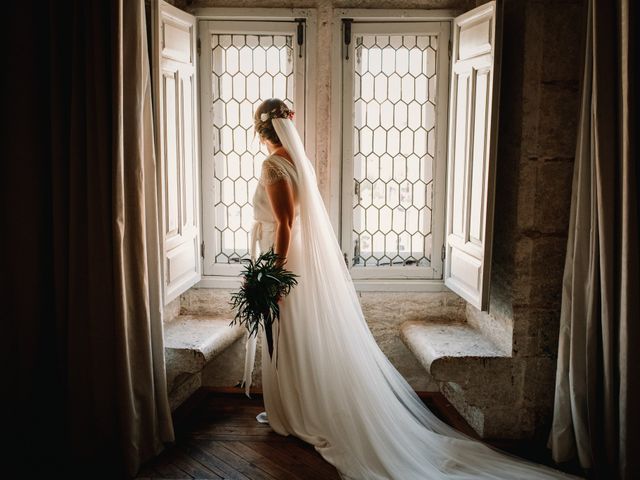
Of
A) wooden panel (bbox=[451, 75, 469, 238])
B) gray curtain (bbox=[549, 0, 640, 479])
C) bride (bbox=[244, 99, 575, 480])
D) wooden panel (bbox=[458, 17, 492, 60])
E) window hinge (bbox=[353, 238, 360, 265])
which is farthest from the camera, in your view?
window hinge (bbox=[353, 238, 360, 265])

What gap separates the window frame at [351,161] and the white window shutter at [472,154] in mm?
130

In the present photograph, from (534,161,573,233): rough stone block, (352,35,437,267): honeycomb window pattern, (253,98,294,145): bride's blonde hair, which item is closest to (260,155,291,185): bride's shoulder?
(253,98,294,145): bride's blonde hair

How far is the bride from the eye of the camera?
10.5 ft

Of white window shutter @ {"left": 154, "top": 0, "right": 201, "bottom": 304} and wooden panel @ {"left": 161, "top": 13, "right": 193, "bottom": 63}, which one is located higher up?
wooden panel @ {"left": 161, "top": 13, "right": 193, "bottom": 63}

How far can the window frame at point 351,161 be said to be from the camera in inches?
154

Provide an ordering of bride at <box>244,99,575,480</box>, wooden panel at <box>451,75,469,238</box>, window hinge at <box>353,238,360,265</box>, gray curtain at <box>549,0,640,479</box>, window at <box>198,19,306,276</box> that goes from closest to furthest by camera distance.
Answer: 1. gray curtain at <box>549,0,640,479</box>
2. bride at <box>244,99,575,480</box>
3. wooden panel at <box>451,75,469,238</box>
4. window at <box>198,19,306,276</box>
5. window hinge at <box>353,238,360,265</box>

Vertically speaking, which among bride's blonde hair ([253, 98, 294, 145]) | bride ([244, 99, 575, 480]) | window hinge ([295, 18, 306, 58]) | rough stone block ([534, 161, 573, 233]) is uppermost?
window hinge ([295, 18, 306, 58])

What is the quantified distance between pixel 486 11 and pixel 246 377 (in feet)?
7.75

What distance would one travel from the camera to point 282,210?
3428 millimetres

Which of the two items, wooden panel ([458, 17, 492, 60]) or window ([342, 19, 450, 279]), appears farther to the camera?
window ([342, 19, 450, 279])

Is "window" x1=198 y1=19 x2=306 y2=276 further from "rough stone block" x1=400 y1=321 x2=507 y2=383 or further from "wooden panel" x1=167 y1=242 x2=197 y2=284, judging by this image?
"rough stone block" x1=400 y1=321 x2=507 y2=383

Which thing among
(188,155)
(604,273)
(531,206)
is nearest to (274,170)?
(188,155)

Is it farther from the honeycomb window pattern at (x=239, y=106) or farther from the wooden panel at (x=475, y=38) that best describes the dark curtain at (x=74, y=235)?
the wooden panel at (x=475, y=38)

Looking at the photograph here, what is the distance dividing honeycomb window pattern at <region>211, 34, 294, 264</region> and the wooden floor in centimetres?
99
